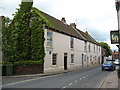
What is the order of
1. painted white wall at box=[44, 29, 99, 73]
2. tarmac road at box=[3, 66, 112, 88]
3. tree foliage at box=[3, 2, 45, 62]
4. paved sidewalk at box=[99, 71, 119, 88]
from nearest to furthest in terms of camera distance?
paved sidewalk at box=[99, 71, 119, 88], tarmac road at box=[3, 66, 112, 88], tree foliage at box=[3, 2, 45, 62], painted white wall at box=[44, 29, 99, 73]

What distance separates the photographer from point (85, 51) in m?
35.7

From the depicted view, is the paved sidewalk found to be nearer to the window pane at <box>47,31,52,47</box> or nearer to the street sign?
the street sign

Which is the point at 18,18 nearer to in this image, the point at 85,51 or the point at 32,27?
the point at 32,27

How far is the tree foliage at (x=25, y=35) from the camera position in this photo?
1925 centimetres

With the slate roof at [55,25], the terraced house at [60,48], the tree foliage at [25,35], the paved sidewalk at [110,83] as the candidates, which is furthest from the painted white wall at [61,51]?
the paved sidewalk at [110,83]

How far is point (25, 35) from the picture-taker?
19859mm

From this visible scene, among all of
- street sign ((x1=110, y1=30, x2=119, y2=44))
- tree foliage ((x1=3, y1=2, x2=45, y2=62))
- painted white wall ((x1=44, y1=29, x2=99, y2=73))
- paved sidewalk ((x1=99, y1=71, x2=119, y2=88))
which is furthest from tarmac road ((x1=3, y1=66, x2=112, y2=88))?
painted white wall ((x1=44, y1=29, x2=99, y2=73))

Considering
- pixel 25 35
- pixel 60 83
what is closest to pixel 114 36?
pixel 60 83

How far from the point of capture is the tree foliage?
1925 cm

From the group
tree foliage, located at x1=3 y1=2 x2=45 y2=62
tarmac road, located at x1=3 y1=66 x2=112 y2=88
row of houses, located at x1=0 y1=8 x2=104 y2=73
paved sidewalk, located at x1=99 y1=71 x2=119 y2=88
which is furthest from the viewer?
row of houses, located at x1=0 y1=8 x2=104 y2=73

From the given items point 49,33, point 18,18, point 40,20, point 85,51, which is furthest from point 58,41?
point 85,51

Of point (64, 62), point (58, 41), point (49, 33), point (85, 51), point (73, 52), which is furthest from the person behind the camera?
point (85, 51)

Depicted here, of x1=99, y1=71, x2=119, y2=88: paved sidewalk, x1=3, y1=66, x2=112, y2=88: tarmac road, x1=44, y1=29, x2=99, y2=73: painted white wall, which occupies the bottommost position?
x1=3, y1=66, x2=112, y2=88: tarmac road

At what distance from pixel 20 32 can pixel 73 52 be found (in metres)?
11.6
